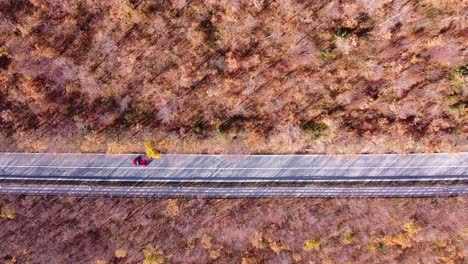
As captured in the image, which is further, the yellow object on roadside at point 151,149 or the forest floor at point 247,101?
the yellow object on roadside at point 151,149

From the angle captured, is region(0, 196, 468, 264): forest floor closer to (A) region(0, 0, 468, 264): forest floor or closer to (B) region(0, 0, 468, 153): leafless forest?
(A) region(0, 0, 468, 264): forest floor

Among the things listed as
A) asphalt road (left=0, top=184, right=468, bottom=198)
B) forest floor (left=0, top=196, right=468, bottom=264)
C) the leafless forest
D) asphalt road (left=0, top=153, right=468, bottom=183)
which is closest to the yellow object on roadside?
the leafless forest

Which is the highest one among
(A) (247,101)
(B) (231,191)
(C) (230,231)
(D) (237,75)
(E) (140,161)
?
(D) (237,75)

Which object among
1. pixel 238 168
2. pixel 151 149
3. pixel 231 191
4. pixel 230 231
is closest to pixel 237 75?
pixel 238 168

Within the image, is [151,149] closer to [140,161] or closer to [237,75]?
[140,161]

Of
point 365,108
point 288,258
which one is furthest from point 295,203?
point 365,108

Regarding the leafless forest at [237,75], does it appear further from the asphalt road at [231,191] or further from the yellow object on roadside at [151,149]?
the asphalt road at [231,191]

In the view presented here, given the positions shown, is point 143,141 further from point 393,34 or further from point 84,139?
point 393,34

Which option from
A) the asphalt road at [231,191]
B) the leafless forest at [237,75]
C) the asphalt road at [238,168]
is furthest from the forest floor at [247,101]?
the asphalt road at [238,168]
